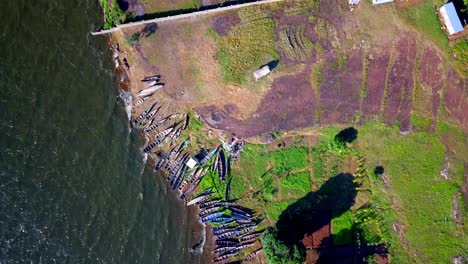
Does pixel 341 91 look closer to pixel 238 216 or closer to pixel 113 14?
pixel 238 216

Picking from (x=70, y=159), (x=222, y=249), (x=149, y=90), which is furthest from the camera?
(x=222, y=249)

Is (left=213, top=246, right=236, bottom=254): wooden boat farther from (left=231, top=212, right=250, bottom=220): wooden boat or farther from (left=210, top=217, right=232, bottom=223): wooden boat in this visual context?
(left=231, top=212, right=250, bottom=220): wooden boat

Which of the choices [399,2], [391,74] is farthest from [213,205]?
[399,2]

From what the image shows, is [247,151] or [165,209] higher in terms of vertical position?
[247,151]

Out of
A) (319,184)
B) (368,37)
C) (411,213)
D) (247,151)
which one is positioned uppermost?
(368,37)

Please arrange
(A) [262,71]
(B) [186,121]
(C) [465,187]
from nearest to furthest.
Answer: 1. (A) [262,71]
2. (B) [186,121]
3. (C) [465,187]

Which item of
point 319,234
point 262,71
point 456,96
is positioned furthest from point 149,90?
point 456,96

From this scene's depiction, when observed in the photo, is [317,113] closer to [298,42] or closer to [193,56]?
[298,42]
